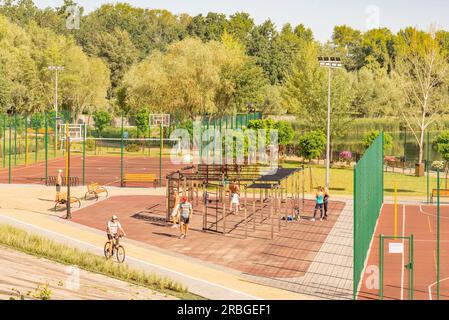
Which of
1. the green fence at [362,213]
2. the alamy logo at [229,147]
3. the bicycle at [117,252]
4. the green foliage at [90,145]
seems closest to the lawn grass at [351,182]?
the alamy logo at [229,147]

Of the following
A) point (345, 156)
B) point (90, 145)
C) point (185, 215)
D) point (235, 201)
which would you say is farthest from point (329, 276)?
point (90, 145)

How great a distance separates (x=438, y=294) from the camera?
24812mm

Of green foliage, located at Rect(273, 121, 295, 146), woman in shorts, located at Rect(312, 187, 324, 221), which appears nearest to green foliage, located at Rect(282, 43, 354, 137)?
green foliage, located at Rect(273, 121, 295, 146)

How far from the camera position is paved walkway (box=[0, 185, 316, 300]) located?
25.1 metres

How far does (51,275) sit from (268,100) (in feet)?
291

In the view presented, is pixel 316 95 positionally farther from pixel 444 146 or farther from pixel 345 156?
pixel 444 146

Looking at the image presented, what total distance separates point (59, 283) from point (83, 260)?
427cm

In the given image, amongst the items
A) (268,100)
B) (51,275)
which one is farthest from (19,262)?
(268,100)

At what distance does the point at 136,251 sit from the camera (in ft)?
103

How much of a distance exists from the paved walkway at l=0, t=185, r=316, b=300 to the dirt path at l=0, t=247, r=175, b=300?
194 centimetres

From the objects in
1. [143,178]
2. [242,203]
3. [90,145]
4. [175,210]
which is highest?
[90,145]

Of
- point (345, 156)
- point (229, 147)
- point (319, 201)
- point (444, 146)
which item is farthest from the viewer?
point (345, 156)

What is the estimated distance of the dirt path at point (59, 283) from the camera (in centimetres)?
2317

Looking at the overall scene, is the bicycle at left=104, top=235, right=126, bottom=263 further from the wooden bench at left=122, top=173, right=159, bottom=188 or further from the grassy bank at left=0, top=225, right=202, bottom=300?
the wooden bench at left=122, top=173, right=159, bottom=188
